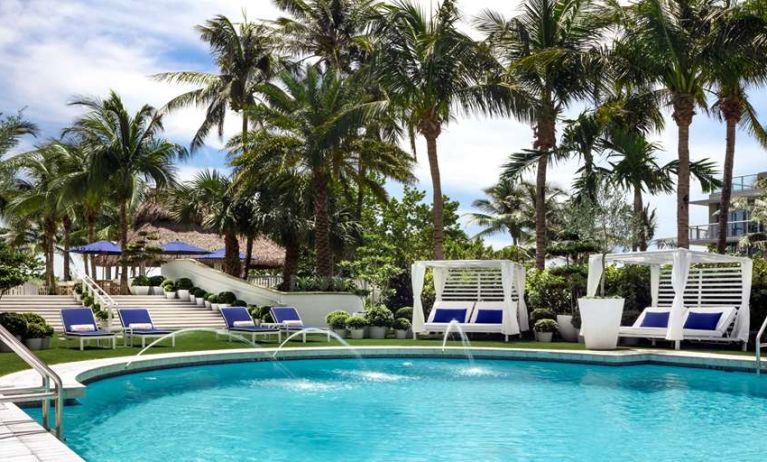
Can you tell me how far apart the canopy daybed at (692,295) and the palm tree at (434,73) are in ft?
18.7

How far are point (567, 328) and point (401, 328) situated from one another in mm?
4518

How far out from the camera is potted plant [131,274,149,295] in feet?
91.6

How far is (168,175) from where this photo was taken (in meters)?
27.9

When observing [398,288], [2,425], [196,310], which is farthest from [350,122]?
[2,425]

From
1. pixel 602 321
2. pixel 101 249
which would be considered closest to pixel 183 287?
pixel 101 249

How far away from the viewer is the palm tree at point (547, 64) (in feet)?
72.3

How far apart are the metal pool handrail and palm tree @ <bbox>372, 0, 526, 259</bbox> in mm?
15526

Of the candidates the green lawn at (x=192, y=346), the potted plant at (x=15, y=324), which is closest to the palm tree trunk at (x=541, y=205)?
the green lawn at (x=192, y=346)

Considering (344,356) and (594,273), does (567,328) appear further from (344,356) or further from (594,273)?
(344,356)

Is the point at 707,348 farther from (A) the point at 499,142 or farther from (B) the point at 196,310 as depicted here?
(B) the point at 196,310

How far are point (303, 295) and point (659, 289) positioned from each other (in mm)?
10783

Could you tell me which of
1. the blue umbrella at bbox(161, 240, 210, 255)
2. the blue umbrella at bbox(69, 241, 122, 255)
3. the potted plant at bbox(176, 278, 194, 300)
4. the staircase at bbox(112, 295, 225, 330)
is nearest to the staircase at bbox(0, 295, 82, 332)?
the staircase at bbox(112, 295, 225, 330)

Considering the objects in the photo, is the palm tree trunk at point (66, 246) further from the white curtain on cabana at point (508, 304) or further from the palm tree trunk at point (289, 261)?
the white curtain on cabana at point (508, 304)

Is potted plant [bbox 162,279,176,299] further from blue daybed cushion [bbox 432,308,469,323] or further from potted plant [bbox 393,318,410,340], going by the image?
blue daybed cushion [bbox 432,308,469,323]
